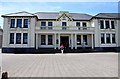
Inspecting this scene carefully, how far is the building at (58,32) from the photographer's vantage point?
31234mm

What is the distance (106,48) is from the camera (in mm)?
32938

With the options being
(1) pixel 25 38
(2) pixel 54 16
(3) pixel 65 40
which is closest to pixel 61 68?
(1) pixel 25 38

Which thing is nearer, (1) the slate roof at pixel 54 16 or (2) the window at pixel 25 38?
(2) the window at pixel 25 38

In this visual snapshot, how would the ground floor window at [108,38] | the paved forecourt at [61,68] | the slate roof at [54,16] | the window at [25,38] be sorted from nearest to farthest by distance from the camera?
the paved forecourt at [61,68] → the window at [25,38] → the ground floor window at [108,38] → the slate roof at [54,16]

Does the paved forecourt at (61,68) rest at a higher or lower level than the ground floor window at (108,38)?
lower

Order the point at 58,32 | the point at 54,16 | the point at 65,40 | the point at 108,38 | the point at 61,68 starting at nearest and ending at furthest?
the point at 61,68 < the point at 58,32 < the point at 108,38 < the point at 65,40 < the point at 54,16

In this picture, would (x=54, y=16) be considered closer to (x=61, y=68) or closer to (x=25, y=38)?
(x=25, y=38)

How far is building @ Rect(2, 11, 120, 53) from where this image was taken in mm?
31234

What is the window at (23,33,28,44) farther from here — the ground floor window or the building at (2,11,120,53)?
the ground floor window

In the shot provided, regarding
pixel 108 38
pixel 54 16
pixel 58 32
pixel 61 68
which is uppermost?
pixel 54 16

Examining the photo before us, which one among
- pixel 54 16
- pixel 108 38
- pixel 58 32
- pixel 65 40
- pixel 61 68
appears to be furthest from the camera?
pixel 54 16

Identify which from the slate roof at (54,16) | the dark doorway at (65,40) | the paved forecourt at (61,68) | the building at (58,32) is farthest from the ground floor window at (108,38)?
the paved forecourt at (61,68)

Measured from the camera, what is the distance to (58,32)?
31953 millimetres

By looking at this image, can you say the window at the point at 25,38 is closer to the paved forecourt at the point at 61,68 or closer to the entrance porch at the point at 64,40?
the entrance porch at the point at 64,40
